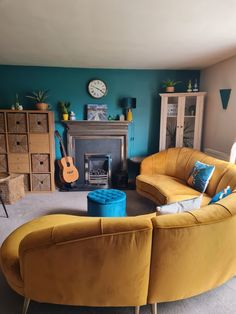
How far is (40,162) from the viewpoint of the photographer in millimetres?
4164

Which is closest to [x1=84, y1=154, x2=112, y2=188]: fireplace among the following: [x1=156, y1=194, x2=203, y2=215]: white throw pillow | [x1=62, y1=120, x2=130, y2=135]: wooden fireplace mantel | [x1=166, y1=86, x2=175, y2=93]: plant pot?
[x1=62, y1=120, x2=130, y2=135]: wooden fireplace mantel

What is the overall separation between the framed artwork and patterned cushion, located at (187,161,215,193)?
6.84 feet

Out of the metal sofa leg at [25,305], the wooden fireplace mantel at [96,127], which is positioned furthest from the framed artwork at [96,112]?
the metal sofa leg at [25,305]

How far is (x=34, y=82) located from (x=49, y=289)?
151 inches

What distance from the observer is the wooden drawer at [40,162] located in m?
4.15

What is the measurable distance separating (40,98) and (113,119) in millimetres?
1402

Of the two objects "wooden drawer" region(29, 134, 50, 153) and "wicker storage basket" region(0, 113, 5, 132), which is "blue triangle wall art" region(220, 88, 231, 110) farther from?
"wicker storage basket" region(0, 113, 5, 132)

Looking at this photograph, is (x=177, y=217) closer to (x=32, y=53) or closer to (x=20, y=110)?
(x=32, y=53)

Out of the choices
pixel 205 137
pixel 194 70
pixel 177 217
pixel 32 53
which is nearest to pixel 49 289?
pixel 177 217

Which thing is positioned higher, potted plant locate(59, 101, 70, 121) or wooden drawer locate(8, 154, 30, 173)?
potted plant locate(59, 101, 70, 121)

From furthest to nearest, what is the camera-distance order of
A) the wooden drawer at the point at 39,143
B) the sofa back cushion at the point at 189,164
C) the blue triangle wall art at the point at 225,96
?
the wooden drawer at the point at 39,143
the blue triangle wall art at the point at 225,96
the sofa back cushion at the point at 189,164

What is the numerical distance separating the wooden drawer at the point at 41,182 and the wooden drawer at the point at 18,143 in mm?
503

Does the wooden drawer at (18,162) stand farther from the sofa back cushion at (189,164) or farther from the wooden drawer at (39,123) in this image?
the sofa back cushion at (189,164)

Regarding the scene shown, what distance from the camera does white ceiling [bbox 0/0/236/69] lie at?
1.82 meters
